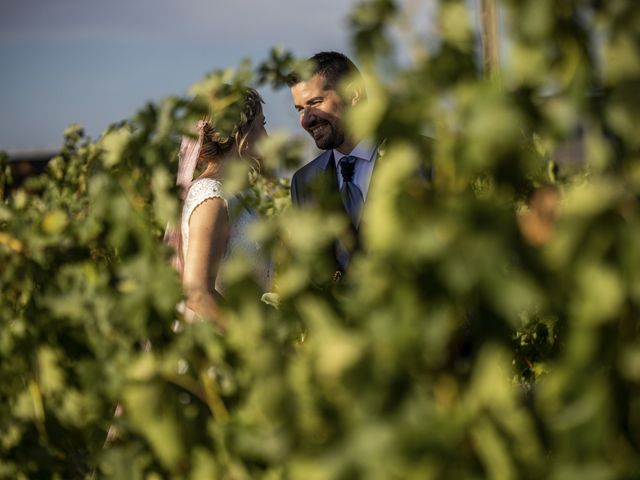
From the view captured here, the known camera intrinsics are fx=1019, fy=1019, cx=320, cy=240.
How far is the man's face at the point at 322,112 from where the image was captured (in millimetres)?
5160

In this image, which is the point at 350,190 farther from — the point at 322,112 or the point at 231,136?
the point at 231,136

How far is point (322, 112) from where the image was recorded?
5.21 m

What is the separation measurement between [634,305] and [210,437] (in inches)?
29.7

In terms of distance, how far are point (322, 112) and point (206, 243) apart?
1.49 meters

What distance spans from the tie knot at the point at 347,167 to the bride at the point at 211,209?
2.06 ft

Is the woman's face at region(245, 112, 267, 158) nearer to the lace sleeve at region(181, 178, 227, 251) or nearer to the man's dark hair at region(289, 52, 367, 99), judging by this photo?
the lace sleeve at region(181, 178, 227, 251)

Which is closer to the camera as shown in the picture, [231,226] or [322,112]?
[231,226]

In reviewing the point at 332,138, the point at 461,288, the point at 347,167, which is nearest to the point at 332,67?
the point at 332,138

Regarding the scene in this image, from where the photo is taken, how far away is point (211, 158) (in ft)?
14.1

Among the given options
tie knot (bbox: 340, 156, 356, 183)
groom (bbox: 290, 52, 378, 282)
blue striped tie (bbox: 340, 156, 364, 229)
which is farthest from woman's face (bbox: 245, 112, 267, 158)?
tie knot (bbox: 340, 156, 356, 183)

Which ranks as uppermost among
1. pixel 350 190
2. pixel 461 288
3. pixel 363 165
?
pixel 461 288

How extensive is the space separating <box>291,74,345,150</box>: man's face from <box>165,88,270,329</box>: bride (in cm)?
80

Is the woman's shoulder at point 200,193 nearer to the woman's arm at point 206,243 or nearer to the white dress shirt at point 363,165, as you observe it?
the woman's arm at point 206,243

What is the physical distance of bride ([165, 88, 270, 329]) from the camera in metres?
3.93
